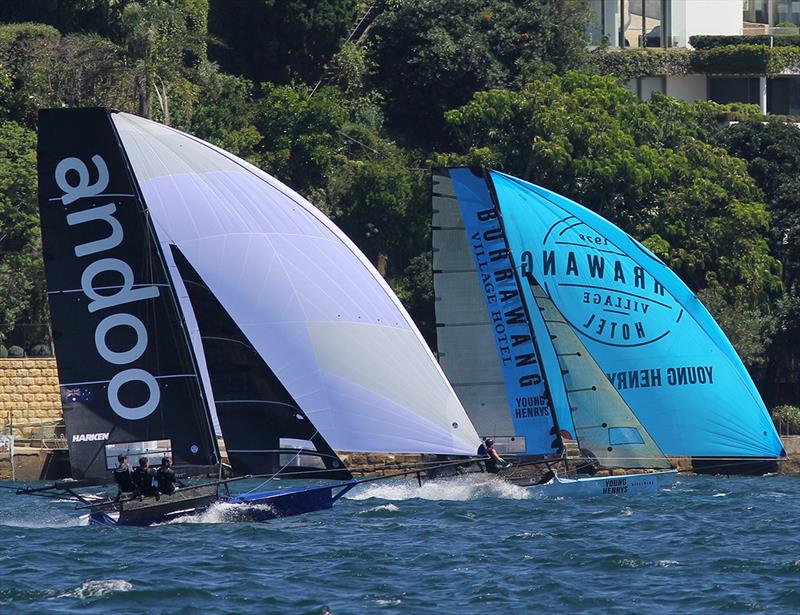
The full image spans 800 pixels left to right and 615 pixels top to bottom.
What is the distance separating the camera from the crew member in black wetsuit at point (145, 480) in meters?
20.5

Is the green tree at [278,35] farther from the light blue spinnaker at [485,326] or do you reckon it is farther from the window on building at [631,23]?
the light blue spinnaker at [485,326]

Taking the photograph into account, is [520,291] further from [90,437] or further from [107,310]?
[90,437]

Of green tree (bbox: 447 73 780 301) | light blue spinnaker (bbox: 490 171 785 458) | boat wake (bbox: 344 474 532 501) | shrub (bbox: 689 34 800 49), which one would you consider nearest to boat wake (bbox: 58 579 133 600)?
boat wake (bbox: 344 474 532 501)

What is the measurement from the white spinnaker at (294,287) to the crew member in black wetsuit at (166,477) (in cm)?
172

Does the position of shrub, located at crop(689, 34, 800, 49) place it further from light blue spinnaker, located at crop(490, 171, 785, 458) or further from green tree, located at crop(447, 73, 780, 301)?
light blue spinnaker, located at crop(490, 171, 785, 458)

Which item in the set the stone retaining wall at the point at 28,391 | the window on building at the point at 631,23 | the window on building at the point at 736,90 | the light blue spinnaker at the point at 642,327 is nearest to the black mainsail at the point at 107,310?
the light blue spinnaker at the point at 642,327

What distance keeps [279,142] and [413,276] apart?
5324mm

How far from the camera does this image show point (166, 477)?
20.6 m

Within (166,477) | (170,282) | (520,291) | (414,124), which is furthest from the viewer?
(414,124)

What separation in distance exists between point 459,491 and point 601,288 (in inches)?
145

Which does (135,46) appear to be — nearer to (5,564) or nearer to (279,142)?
(279,142)

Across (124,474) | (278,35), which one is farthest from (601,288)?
(278,35)

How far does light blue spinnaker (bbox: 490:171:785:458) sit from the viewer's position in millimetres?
24953

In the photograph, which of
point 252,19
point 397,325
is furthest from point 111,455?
point 252,19
